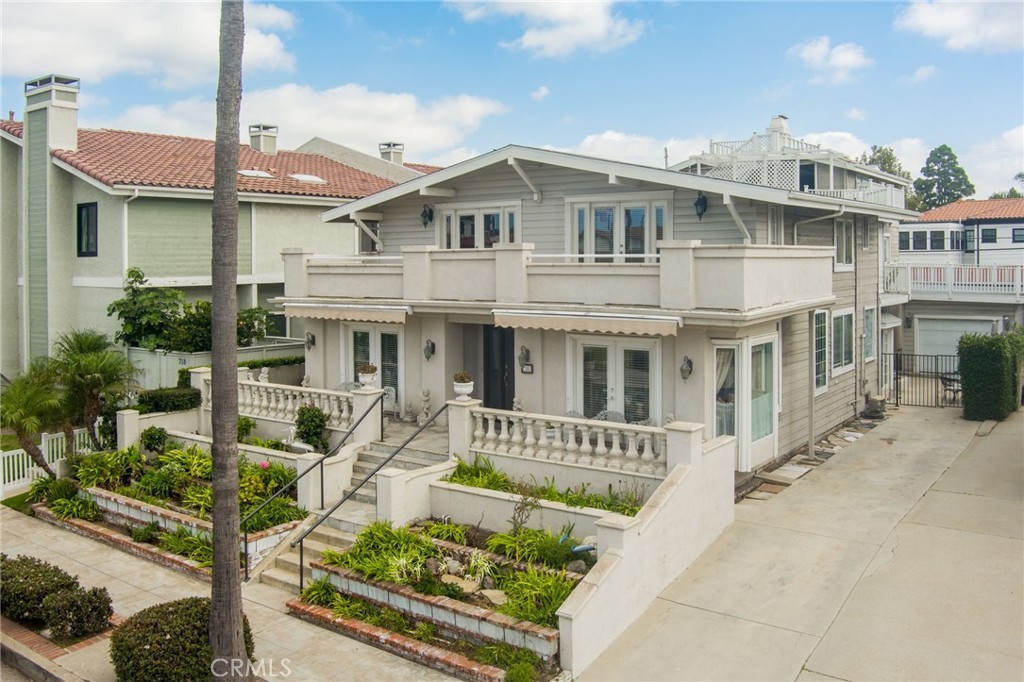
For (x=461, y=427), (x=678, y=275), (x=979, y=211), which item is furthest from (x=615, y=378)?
(x=979, y=211)

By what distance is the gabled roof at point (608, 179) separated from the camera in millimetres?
16375

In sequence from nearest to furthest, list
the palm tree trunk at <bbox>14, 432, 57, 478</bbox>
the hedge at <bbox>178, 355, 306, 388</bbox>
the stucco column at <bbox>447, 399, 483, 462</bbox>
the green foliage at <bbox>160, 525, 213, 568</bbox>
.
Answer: the green foliage at <bbox>160, 525, 213, 568</bbox>
the stucco column at <bbox>447, 399, 483, 462</bbox>
the palm tree trunk at <bbox>14, 432, 57, 478</bbox>
the hedge at <bbox>178, 355, 306, 388</bbox>

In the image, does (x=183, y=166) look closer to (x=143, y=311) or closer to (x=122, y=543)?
(x=143, y=311)

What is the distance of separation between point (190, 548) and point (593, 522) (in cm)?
701

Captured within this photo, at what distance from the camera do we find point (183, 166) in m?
26.2

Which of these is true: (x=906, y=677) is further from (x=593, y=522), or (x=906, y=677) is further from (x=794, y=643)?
A: (x=593, y=522)

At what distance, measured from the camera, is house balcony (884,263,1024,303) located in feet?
101

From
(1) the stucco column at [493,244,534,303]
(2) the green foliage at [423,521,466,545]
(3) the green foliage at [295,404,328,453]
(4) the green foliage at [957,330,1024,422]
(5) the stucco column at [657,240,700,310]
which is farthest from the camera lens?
(4) the green foliage at [957,330,1024,422]

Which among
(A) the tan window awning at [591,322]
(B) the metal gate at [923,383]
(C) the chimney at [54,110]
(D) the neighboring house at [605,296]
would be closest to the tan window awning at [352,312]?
(D) the neighboring house at [605,296]

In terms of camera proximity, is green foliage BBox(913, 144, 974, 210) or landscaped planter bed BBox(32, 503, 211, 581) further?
green foliage BBox(913, 144, 974, 210)

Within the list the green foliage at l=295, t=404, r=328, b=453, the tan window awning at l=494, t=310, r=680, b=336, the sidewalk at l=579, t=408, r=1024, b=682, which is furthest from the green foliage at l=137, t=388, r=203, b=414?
the sidewalk at l=579, t=408, r=1024, b=682

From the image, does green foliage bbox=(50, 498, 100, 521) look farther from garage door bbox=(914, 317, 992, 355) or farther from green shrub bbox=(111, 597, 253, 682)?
garage door bbox=(914, 317, 992, 355)

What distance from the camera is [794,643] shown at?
10.9 m

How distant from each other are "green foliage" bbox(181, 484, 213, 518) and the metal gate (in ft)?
66.0
